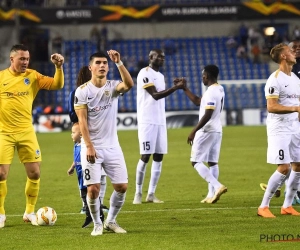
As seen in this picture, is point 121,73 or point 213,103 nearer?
point 121,73

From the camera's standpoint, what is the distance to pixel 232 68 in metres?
43.2

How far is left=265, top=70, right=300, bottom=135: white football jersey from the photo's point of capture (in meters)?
10.9

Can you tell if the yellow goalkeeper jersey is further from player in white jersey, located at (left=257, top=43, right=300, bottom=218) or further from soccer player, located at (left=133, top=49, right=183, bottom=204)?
player in white jersey, located at (left=257, top=43, right=300, bottom=218)

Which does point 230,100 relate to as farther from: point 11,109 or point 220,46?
point 11,109

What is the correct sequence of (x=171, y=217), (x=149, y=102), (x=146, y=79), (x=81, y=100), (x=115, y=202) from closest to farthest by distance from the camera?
(x=81, y=100) < (x=115, y=202) < (x=171, y=217) < (x=146, y=79) < (x=149, y=102)

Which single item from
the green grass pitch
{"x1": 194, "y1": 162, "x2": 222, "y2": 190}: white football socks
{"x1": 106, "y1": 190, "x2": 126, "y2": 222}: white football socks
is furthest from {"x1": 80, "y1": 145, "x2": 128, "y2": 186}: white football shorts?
{"x1": 194, "y1": 162, "x2": 222, "y2": 190}: white football socks

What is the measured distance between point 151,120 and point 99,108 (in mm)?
3994

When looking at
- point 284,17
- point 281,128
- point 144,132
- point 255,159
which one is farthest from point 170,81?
point 281,128

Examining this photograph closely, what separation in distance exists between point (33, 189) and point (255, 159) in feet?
37.7

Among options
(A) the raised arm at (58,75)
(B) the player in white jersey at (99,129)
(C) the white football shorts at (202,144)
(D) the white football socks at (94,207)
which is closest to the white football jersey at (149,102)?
(C) the white football shorts at (202,144)

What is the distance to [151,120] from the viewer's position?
13.8 meters

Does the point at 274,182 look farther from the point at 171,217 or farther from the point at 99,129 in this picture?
the point at 99,129

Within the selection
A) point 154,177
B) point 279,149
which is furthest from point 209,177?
point 279,149

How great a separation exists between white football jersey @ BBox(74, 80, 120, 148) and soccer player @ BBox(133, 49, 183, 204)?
3.63 metres
